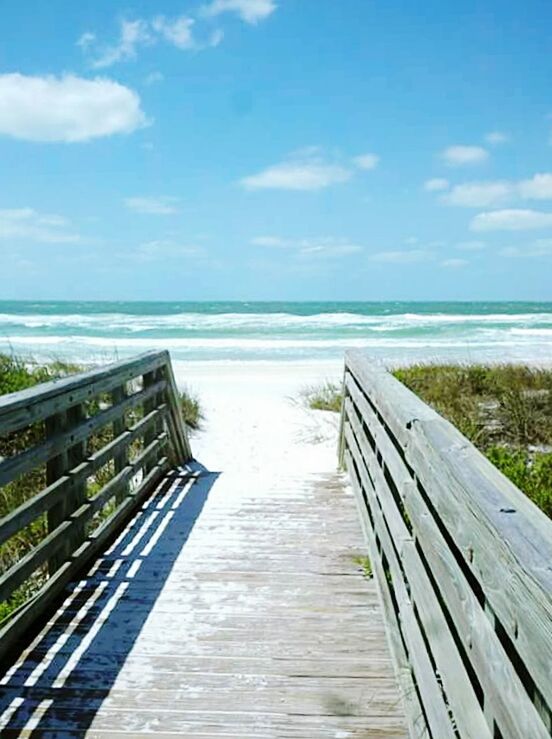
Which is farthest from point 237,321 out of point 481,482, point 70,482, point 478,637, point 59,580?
point 478,637

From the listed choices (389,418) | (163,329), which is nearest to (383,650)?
(389,418)

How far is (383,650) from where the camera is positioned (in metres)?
3.16

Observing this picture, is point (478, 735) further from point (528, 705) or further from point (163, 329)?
point (163, 329)

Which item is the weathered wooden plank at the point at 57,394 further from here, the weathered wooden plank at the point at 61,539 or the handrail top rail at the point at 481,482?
the handrail top rail at the point at 481,482

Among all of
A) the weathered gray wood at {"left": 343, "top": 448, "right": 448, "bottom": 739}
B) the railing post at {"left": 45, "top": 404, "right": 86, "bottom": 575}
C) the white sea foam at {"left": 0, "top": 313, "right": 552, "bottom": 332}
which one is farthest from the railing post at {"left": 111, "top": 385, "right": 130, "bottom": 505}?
the white sea foam at {"left": 0, "top": 313, "right": 552, "bottom": 332}

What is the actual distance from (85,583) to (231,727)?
5.14ft

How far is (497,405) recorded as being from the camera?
9.16 meters

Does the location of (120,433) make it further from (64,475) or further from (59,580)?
(59,580)

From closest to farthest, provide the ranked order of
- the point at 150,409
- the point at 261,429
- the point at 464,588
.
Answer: the point at 464,588 → the point at 150,409 → the point at 261,429

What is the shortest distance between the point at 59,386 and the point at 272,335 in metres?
29.4

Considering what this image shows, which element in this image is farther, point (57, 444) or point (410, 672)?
point (57, 444)

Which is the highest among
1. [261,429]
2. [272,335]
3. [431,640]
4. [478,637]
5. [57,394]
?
[57,394]

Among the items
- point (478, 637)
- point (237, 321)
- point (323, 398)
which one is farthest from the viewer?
point (237, 321)

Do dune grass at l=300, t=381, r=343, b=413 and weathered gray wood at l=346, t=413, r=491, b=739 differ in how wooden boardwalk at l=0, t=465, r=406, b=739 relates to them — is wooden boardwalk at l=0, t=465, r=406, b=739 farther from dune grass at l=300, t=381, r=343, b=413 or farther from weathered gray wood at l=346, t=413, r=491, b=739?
dune grass at l=300, t=381, r=343, b=413
